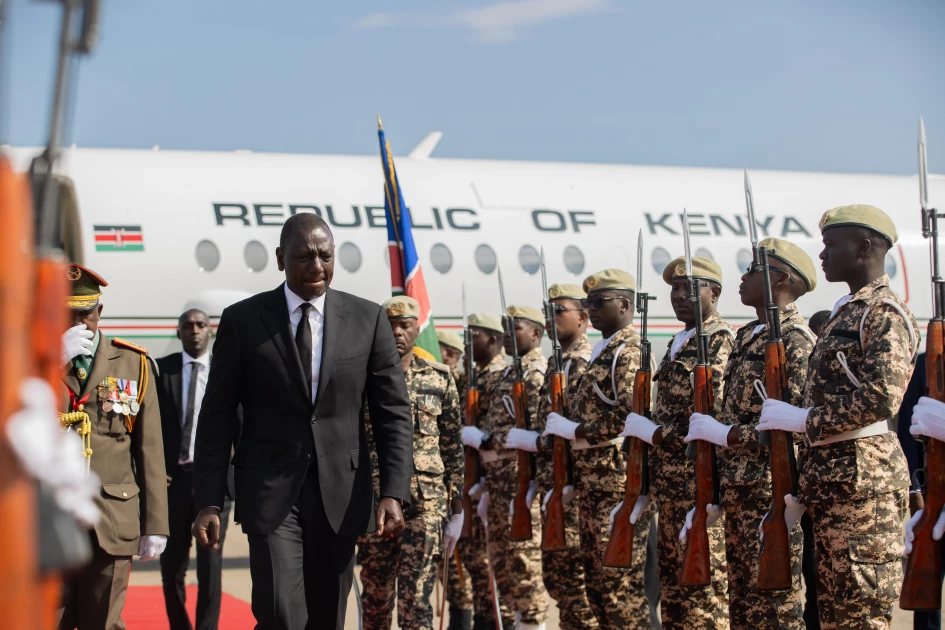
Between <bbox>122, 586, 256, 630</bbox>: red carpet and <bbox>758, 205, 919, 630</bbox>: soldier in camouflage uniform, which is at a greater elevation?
<bbox>758, 205, 919, 630</bbox>: soldier in camouflage uniform

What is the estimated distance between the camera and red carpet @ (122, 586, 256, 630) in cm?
765

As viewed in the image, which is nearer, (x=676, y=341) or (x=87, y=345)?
(x=87, y=345)

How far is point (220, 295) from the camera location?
1039cm

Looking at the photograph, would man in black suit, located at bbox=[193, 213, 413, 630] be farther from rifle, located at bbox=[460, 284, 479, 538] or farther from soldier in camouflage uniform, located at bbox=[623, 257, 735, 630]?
rifle, located at bbox=[460, 284, 479, 538]

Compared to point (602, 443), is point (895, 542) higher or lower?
lower

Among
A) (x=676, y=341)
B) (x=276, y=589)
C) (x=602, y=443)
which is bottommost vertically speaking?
(x=276, y=589)

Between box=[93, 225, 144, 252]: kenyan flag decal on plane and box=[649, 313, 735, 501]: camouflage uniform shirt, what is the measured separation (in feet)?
22.8

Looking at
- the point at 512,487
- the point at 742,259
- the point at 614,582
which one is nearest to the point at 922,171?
the point at 614,582

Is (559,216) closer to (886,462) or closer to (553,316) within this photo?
(553,316)

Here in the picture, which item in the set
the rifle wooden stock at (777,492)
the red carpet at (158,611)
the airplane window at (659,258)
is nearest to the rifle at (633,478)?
the rifle wooden stock at (777,492)

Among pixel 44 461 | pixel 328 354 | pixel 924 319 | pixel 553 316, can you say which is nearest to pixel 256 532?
pixel 328 354

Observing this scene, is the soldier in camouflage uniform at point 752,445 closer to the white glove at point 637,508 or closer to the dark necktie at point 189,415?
the white glove at point 637,508

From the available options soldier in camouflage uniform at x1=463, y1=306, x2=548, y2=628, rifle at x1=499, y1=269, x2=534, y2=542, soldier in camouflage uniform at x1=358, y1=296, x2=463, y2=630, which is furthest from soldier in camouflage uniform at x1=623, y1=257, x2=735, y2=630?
soldier in camouflage uniform at x1=463, y1=306, x2=548, y2=628

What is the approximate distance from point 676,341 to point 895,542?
1.77 m
